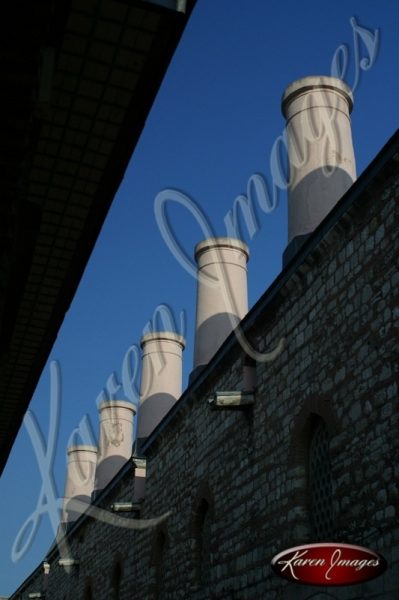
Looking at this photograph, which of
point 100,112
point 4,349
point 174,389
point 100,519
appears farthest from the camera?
point 100,519

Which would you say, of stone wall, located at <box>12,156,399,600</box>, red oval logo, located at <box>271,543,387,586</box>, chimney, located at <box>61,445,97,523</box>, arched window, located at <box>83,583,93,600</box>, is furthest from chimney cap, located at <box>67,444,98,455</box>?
red oval logo, located at <box>271,543,387,586</box>

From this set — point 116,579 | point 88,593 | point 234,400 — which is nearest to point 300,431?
point 234,400

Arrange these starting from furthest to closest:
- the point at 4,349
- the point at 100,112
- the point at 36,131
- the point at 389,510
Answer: the point at 4,349 → the point at 389,510 → the point at 100,112 → the point at 36,131

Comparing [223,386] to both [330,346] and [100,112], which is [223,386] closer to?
[330,346]

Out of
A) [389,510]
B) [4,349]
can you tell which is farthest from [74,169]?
[389,510]

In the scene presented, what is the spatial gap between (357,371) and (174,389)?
10.4 metres

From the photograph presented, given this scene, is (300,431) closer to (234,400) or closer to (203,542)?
(234,400)

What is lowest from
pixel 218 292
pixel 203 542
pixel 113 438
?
pixel 203 542

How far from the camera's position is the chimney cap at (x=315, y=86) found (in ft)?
34.9

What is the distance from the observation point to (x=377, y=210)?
24.0 ft

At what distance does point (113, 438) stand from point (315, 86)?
44.2 ft

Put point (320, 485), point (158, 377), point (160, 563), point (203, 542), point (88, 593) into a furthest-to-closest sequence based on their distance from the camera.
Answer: point (88, 593)
point (158, 377)
point (160, 563)
point (203, 542)
point (320, 485)

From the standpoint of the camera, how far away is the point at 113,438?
21.5 metres

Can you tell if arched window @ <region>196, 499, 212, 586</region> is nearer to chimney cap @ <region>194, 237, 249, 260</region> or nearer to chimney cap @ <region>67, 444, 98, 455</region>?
chimney cap @ <region>194, 237, 249, 260</region>
